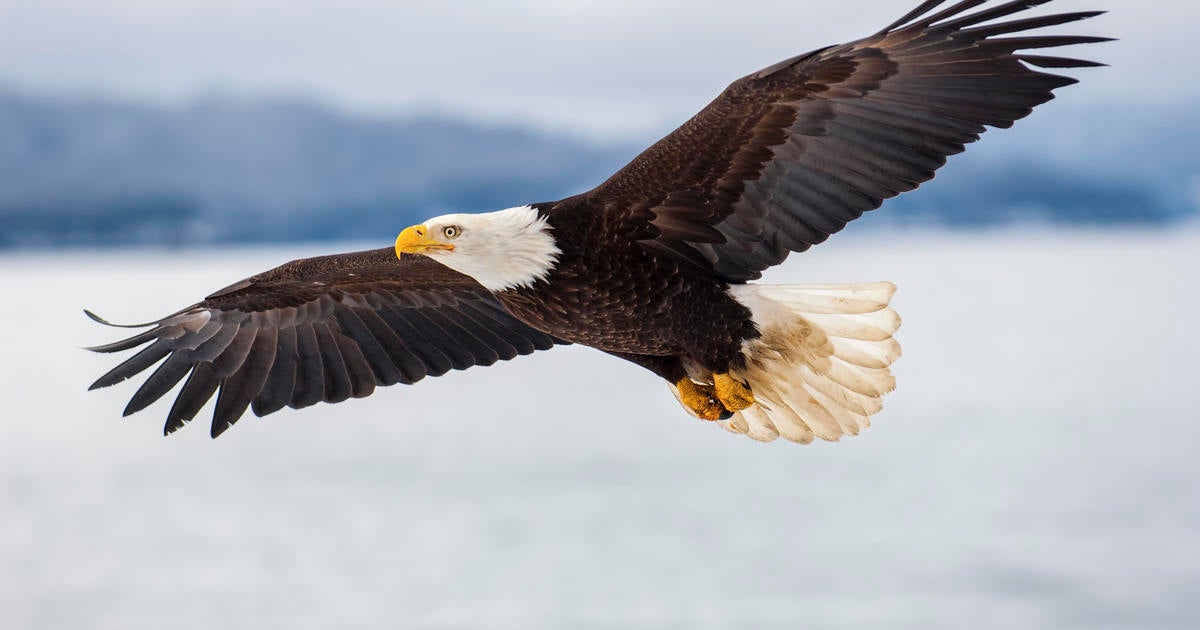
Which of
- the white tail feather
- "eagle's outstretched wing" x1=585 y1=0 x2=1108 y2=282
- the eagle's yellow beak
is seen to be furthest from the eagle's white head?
the white tail feather

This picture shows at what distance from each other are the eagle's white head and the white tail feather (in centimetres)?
61

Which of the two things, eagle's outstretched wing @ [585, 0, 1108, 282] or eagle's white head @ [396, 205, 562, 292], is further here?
eagle's white head @ [396, 205, 562, 292]

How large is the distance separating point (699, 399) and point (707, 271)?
21.9 inches

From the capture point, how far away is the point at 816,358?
177 inches

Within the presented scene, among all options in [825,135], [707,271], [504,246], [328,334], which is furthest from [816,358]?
[328,334]

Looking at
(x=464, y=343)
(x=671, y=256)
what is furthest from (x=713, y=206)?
(x=464, y=343)

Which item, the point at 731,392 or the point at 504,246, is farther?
the point at 731,392

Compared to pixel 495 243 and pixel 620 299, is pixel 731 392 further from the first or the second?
pixel 495 243

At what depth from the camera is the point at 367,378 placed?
16.4 ft

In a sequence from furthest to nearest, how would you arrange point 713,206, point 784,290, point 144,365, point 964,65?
point 144,365 < point 784,290 < point 713,206 < point 964,65

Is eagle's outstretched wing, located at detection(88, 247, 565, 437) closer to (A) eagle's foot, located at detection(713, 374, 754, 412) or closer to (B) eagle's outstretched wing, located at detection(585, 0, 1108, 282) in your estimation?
(A) eagle's foot, located at detection(713, 374, 754, 412)

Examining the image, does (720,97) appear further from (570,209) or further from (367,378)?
(367,378)

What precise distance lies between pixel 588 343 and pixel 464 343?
854 mm

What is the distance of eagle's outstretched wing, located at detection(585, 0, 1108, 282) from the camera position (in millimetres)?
3736
